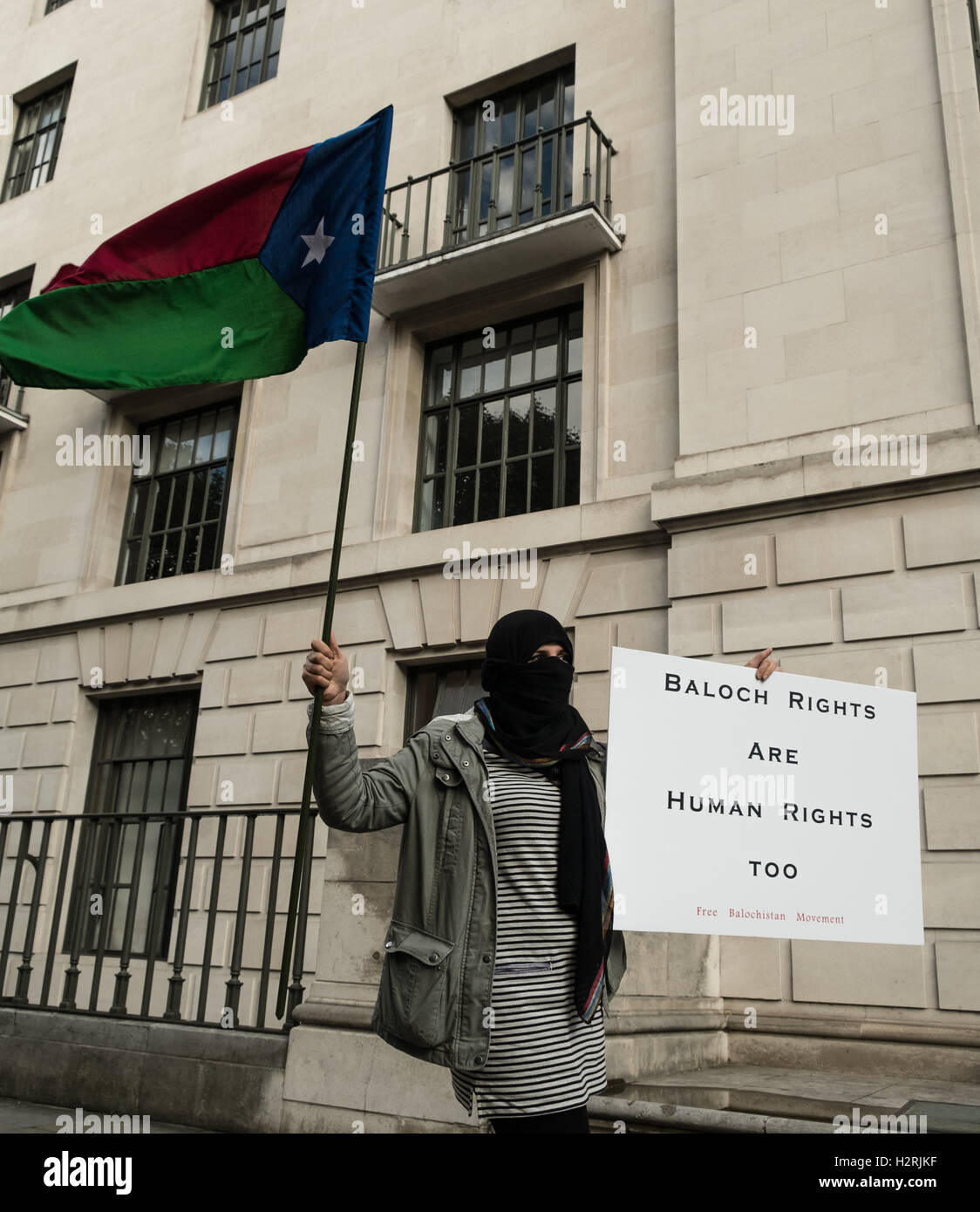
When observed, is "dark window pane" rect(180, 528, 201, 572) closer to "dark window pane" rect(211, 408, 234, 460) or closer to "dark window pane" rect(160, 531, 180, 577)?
"dark window pane" rect(160, 531, 180, 577)

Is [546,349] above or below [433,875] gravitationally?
above

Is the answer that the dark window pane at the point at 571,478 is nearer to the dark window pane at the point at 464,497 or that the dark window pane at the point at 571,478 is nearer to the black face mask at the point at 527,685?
the dark window pane at the point at 464,497

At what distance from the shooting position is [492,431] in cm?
1145

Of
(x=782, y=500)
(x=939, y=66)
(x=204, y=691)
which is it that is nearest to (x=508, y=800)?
(x=782, y=500)

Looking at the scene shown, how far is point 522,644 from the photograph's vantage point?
315cm

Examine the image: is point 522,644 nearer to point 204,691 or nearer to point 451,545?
point 451,545

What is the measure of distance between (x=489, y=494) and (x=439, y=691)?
216 cm

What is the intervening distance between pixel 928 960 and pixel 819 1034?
0.88 meters

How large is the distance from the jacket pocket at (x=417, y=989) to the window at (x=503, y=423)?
796 cm

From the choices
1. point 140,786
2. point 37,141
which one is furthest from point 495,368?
point 37,141

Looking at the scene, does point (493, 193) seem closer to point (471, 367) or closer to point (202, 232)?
point (471, 367)

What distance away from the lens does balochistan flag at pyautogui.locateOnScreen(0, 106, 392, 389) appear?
575 cm

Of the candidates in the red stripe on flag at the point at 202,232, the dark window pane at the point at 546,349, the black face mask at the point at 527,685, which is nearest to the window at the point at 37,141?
the dark window pane at the point at 546,349

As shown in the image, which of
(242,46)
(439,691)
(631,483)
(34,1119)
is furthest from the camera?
(242,46)
